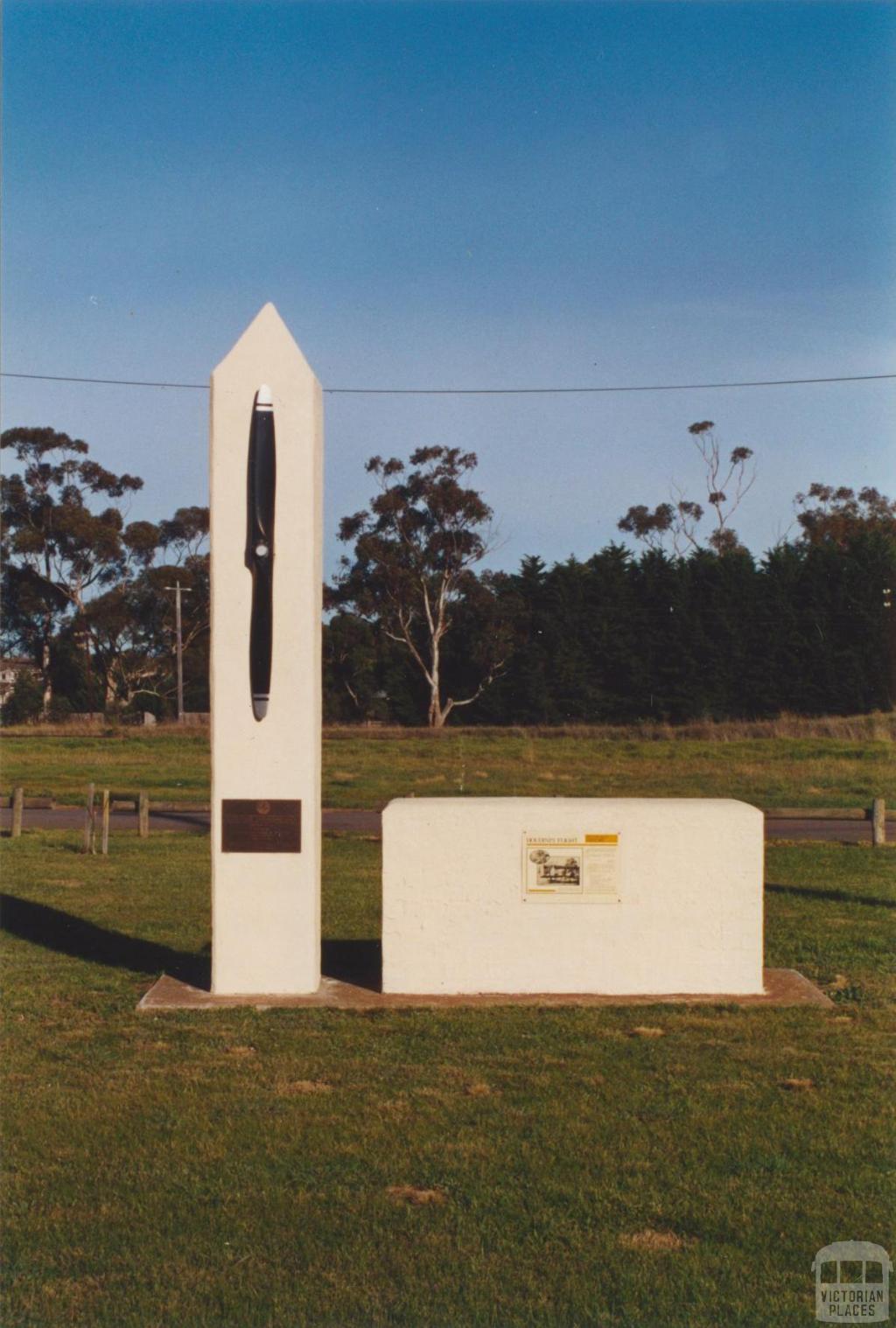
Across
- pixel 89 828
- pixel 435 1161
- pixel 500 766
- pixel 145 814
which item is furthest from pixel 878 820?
pixel 500 766

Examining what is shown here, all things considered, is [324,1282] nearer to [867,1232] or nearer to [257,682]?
[867,1232]

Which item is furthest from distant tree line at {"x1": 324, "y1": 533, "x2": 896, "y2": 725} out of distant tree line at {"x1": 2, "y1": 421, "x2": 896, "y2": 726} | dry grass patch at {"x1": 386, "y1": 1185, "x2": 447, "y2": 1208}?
dry grass patch at {"x1": 386, "y1": 1185, "x2": 447, "y2": 1208}

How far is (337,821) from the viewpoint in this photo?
2455 centimetres

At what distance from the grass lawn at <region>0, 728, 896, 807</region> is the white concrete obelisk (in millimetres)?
18212

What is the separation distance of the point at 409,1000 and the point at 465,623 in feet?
163

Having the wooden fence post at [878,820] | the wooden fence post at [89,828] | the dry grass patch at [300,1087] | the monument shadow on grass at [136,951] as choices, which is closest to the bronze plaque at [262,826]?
the monument shadow on grass at [136,951]

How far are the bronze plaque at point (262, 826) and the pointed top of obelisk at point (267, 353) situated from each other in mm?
2823

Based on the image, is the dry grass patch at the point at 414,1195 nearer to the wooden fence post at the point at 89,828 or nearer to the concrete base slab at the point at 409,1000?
the concrete base slab at the point at 409,1000

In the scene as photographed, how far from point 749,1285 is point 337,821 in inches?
784

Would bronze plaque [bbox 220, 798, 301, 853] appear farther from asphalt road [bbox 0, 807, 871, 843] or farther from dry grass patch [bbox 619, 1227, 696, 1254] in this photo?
asphalt road [bbox 0, 807, 871, 843]

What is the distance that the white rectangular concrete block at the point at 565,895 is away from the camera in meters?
9.19

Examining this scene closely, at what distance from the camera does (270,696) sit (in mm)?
9250

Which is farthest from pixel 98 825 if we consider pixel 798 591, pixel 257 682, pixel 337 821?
pixel 798 591

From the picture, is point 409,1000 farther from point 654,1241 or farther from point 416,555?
point 416,555
